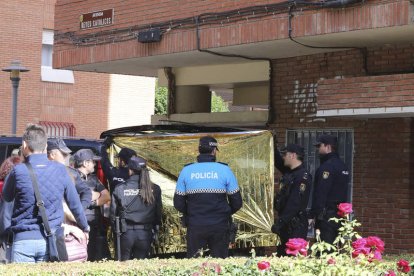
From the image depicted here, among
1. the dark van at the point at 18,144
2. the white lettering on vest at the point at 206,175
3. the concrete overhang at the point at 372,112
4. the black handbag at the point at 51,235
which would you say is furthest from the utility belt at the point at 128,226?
the concrete overhang at the point at 372,112

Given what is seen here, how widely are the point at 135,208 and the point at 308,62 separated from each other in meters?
4.84

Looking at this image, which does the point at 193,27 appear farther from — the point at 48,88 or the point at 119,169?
the point at 48,88

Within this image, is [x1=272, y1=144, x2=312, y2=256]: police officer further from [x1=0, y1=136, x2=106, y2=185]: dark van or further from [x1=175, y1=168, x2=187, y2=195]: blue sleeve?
[x1=0, y1=136, x2=106, y2=185]: dark van

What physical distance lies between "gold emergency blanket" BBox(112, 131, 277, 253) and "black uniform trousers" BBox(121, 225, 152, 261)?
1.99 feet

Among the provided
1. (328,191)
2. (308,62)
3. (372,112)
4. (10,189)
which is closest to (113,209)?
(328,191)

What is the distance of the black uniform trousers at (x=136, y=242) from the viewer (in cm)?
1092

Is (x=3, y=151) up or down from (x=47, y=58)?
down

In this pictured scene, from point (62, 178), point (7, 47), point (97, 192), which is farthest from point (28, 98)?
point (62, 178)

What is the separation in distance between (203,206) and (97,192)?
1.42 metres

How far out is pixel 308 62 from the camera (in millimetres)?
14789

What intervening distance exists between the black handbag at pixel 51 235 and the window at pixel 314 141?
6.91m

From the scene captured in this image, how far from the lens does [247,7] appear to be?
13789 mm

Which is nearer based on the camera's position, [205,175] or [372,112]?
[205,175]

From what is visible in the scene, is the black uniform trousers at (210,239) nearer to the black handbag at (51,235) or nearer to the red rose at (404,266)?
the black handbag at (51,235)
